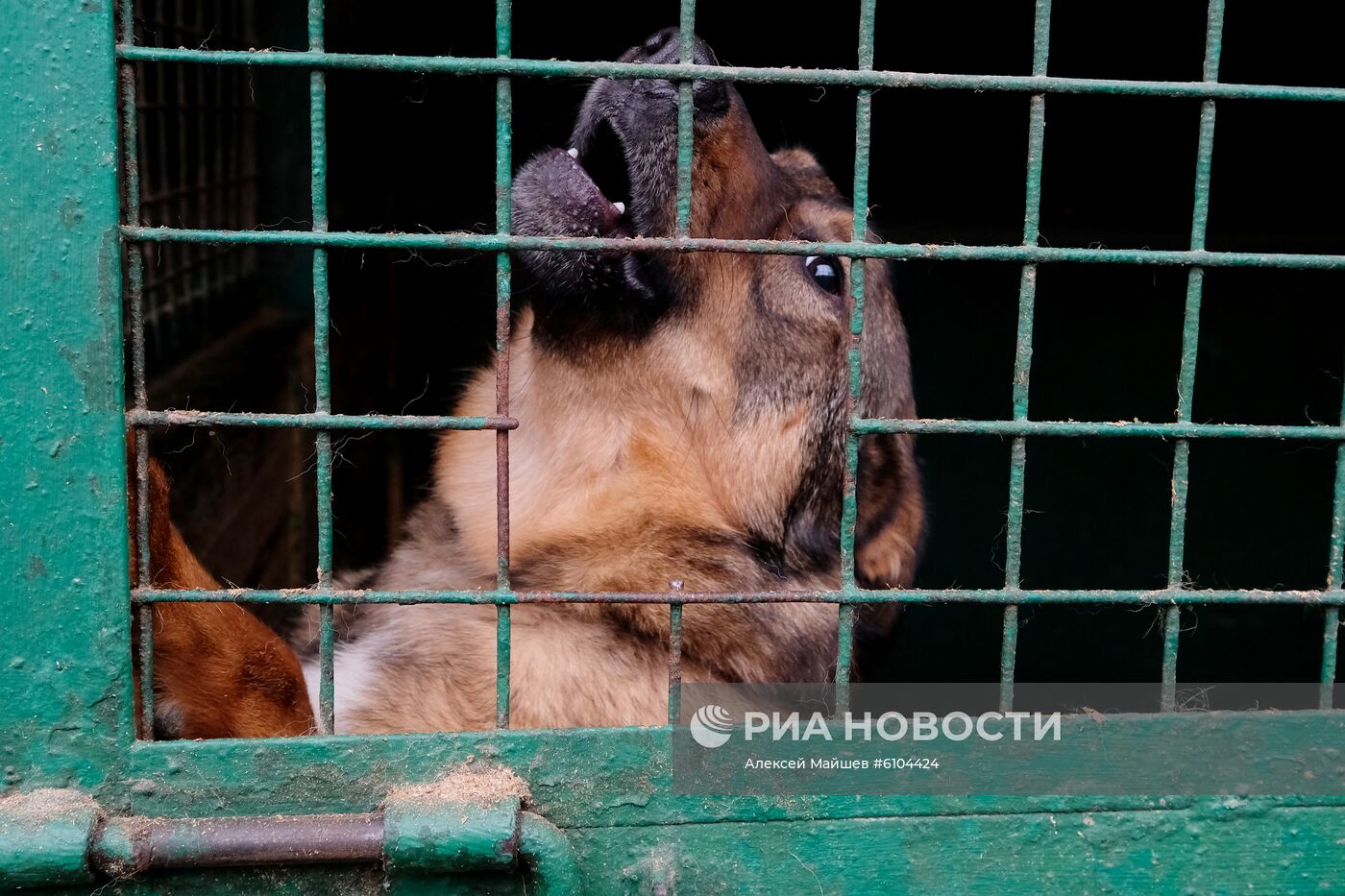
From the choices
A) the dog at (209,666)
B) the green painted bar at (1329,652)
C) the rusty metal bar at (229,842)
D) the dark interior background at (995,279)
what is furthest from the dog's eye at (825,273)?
the dark interior background at (995,279)

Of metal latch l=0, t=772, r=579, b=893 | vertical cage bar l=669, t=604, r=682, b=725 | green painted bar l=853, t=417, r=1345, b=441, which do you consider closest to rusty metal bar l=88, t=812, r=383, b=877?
metal latch l=0, t=772, r=579, b=893

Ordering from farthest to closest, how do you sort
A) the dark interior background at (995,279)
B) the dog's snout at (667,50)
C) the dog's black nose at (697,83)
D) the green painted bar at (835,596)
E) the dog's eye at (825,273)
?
1. the dark interior background at (995,279)
2. the dog's eye at (825,273)
3. the dog's black nose at (697,83)
4. the dog's snout at (667,50)
5. the green painted bar at (835,596)

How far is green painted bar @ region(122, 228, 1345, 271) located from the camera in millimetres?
1622

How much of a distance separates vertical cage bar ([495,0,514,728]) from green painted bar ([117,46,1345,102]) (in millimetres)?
48

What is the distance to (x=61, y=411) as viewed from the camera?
1.62m

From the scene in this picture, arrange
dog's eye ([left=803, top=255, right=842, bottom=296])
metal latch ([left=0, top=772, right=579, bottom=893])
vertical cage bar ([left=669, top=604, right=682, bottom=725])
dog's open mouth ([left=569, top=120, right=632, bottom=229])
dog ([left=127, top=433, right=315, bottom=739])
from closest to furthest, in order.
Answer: metal latch ([left=0, top=772, right=579, bottom=893]), vertical cage bar ([left=669, top=604, right=682, bottom=725]), dog ([left=127, top=433, right=315, bottom=739]), dog's open mouth ([left=569, top=120, right=632, bottom=229]), dog's eye ([left=803, top=255, right=842, bottom=296])

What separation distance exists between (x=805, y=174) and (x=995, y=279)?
296 centimetres

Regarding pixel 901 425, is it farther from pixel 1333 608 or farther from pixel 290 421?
pixel 290 421

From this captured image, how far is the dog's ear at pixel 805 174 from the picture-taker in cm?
321

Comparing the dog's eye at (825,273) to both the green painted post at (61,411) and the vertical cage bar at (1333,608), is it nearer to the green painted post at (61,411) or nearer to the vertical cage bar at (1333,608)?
the vertical cage bar at (1333,608)

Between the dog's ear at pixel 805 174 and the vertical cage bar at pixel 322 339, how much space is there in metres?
1.70

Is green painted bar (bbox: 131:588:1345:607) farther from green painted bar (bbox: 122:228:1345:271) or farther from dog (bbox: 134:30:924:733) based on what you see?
dog (bbox: 134:30:924:733)

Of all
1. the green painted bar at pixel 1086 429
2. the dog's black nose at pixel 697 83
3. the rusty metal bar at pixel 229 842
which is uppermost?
the dog's black nose at pixel 697 83

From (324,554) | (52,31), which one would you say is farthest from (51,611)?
(52,31)
